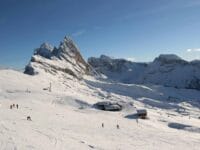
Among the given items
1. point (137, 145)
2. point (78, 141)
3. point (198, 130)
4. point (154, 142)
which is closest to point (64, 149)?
point (78, 141)

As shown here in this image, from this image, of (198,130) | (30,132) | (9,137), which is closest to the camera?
(9,137)

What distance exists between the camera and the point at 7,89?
9062 cm

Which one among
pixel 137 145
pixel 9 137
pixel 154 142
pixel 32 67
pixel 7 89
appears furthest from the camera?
pixel 32 67

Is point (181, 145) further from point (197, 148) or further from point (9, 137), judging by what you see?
point (9, 137)

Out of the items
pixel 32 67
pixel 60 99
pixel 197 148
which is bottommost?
pixel 197 148

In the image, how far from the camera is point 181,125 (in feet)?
247

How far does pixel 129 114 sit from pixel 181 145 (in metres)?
37.1

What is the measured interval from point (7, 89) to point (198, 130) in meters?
58.9

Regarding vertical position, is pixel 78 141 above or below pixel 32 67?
below

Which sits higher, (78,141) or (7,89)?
(7,89)

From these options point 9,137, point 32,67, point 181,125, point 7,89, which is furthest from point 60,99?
point 32,67

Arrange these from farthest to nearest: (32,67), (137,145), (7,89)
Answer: (32,67) < (7,89) < (137,145)

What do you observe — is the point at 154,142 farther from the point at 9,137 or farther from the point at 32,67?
the point at 32,67

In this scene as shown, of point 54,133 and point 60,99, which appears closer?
point 54,133
